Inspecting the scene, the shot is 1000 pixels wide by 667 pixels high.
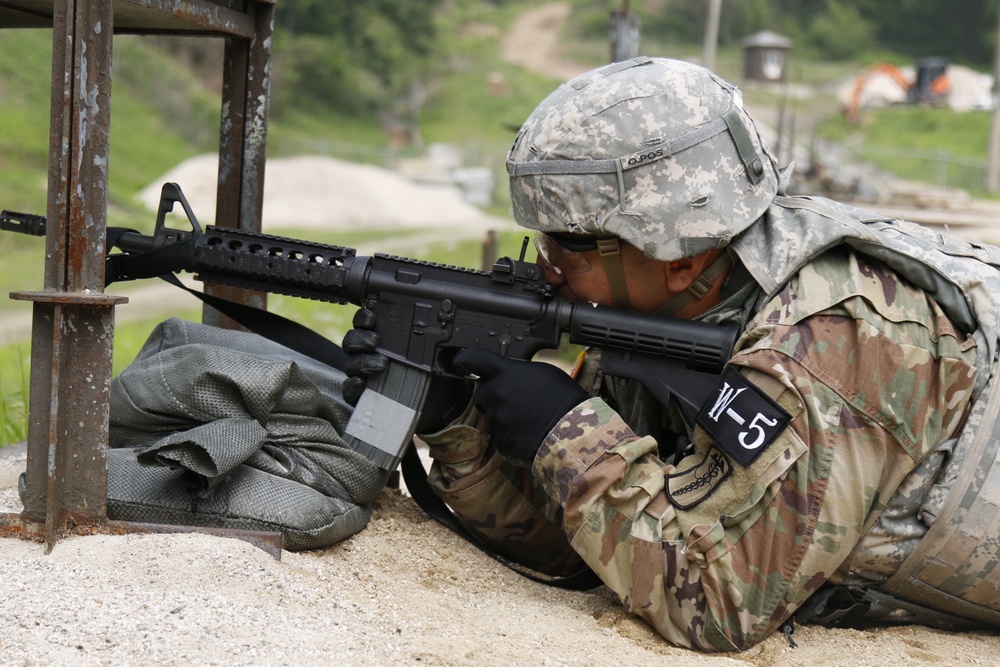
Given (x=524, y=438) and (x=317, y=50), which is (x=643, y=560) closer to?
(x=524, y=438)

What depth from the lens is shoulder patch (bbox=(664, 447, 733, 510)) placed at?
2410 millimetres

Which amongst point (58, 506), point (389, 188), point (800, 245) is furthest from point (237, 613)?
point (389, 188)

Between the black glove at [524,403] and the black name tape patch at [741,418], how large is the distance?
34 centimetres

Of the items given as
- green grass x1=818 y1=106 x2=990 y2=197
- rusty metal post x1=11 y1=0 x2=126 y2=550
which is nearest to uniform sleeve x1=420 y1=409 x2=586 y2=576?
rusty metal post x1=11 y1=0 x2=126 y2=550

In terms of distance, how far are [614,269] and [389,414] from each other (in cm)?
76

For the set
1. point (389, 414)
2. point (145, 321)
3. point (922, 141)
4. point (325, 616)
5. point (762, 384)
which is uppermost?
point (922, 141)

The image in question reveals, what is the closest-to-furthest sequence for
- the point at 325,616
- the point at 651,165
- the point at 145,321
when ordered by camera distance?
the point at 325,616, the point at 651,165, the point at 145,321

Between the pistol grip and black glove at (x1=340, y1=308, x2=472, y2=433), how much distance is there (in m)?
0.02

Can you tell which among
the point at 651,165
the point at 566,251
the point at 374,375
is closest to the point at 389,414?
the point at 374,375

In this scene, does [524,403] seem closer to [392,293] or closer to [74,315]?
[392,293]

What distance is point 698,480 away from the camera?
2.45 meters

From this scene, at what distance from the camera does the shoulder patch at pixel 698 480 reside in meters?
2.41

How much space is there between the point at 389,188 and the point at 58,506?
18648mm

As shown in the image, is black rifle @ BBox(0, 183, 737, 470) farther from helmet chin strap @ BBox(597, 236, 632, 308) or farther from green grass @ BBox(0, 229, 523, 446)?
green grass @ BBox(0, 229, 523, 446)
